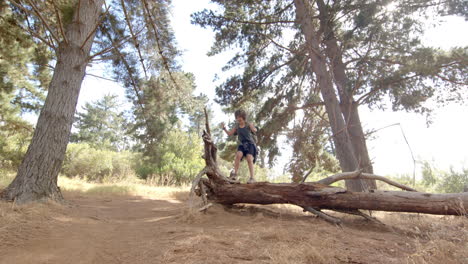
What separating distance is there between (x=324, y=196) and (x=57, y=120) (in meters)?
5.02

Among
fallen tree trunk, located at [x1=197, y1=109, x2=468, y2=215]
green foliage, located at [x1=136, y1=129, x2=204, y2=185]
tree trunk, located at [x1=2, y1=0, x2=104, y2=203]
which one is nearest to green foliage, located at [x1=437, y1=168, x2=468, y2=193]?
fallen tree trunk, located at [x1=197, y1=109, x2=468, y2=215]

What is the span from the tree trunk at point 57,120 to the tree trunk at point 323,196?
2.63 meters

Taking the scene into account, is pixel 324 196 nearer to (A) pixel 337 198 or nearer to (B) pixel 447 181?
(A) pixel 337 198

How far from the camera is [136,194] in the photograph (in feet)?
24.6

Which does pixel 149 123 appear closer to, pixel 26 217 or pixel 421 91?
pixel 26 217

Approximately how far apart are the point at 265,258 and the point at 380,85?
6536 millimetres

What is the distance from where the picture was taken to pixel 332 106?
6672mm

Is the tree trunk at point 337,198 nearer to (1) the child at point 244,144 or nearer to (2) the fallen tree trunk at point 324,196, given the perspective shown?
(2) the fallen tree trunk at point 324,196

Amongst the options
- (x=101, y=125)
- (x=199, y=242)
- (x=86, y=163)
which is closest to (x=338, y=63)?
(x=199, y=242)

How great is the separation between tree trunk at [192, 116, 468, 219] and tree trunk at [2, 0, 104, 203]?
2632 mm

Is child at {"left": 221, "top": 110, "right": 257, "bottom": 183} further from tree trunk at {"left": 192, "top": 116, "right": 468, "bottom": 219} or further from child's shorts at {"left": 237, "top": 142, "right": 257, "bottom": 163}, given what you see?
tree trunk at {"left": 192, "top": 116, "right": 468, "bottom": 219}

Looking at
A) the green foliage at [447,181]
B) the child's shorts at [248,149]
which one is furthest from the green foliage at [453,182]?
the child's shorts at [248,149]

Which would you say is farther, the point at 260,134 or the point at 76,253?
the point at 260,134

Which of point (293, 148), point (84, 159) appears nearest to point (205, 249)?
point (293, 148)
